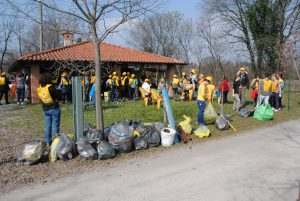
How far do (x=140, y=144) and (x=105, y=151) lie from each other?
109 cm

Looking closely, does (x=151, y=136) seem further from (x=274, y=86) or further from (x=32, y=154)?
(x=274, y=86)

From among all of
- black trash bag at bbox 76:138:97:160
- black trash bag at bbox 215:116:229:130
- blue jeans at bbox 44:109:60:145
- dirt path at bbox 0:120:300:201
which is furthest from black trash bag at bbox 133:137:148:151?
black trash bag at bbox 215:116:229:130

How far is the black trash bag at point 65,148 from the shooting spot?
7160 millimetres

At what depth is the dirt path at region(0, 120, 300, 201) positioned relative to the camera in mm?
5340

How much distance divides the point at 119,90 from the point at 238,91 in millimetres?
8136

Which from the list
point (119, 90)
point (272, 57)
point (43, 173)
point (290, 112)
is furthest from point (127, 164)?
point (272, 57)

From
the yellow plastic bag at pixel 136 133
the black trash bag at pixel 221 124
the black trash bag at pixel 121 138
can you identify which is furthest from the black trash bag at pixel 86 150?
the black trash bag at pixel 221 124

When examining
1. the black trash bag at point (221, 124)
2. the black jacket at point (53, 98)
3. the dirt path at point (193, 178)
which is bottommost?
the dirt path at point (193, 178)

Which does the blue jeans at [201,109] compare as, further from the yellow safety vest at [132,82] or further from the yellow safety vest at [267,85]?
the yellow safety vest at [132,82]

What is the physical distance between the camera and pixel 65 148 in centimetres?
719

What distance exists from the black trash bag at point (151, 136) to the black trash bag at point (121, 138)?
47 cm

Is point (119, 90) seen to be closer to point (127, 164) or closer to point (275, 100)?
point (275, 100)

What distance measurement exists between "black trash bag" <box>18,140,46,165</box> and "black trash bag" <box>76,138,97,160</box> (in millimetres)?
746

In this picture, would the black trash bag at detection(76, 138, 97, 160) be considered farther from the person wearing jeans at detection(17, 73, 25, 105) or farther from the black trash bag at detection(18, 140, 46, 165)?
the person wearing jeans at detection(17, 73, 25, 105)
